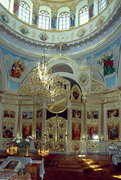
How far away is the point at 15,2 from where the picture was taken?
60.5ft

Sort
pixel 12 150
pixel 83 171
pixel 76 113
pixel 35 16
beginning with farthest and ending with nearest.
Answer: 1. pixel 35 16
2. pixel 76 113
3. pixel 83 171
4. pixel 12 150

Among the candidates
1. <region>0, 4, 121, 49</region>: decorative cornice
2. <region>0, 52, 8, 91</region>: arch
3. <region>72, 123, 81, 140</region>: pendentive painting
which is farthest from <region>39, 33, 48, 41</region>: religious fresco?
<region>72, 123, 81, 140</region>: pendentive painting

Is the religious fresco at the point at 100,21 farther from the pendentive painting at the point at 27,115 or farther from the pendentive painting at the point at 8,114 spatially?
the pendentive painting at the point at 8,114

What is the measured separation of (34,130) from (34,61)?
650 cm

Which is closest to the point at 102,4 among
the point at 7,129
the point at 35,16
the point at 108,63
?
the point at 108,63

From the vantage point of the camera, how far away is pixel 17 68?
1727 centimetres

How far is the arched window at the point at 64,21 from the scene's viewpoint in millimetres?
20062

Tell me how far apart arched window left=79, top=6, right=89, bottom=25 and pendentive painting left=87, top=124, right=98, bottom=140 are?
10369 millimetres

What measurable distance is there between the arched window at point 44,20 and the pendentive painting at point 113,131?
12.0 meters

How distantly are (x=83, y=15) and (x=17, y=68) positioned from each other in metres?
8.54

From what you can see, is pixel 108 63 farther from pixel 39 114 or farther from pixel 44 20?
pixel 44 20

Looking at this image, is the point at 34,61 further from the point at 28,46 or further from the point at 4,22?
the point at 4,22

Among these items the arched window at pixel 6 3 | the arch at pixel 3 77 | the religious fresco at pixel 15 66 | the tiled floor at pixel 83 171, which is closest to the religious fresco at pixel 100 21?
the religious fresco at pixel 15 66

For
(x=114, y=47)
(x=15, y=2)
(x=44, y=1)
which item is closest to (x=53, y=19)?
(x=44, y=1)
